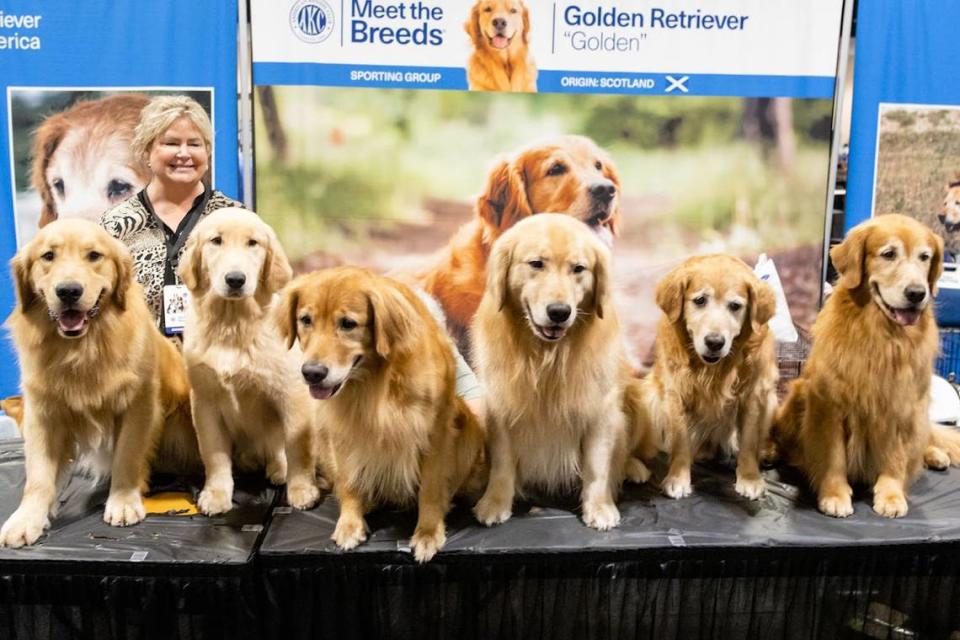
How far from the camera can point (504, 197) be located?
12.2ft

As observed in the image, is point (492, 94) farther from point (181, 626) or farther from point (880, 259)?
point (181, 626)

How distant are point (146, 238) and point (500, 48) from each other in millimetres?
2034

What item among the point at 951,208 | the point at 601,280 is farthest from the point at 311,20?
the point at 951,208

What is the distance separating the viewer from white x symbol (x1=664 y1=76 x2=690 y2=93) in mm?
3613

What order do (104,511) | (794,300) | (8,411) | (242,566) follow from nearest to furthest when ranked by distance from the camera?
(242,566) < (104,511) < (8,411) < (794,300)

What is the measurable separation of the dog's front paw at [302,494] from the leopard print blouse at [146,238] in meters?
1.18

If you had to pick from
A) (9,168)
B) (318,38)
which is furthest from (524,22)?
(9,168)

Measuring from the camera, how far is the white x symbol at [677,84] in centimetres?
361

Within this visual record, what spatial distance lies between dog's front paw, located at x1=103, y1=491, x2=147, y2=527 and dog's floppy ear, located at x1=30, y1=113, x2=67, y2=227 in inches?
83.6

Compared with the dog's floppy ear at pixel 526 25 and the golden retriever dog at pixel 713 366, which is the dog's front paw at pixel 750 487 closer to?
the golden retriever dog at pixel 713 366

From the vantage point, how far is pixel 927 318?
2.30 metres

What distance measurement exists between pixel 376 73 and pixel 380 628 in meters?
2.72

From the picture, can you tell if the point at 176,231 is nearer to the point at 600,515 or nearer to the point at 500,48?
the point at 500,48

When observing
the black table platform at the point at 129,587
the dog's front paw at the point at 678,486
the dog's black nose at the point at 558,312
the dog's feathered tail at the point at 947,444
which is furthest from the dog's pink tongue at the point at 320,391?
the dog's feathered tail at the point at 947,444
